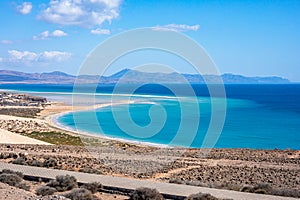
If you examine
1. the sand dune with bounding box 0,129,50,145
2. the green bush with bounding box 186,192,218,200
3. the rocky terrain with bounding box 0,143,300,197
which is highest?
the green bush with bounding box 186,192,218,200

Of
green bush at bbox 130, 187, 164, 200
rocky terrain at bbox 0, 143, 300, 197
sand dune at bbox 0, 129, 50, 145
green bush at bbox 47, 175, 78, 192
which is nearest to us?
green bush at bbox 130, 187, 164, 200

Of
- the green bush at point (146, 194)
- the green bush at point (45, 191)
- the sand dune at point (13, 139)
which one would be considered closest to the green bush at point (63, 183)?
the green bush at point (45, 191)

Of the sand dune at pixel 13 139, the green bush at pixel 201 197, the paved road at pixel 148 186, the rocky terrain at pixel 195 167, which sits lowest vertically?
the sand dune at pixel 13 139

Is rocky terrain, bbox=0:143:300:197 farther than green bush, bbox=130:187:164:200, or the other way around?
rocky terrain, bbox=0:143:300:197

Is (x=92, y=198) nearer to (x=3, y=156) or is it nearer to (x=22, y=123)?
(x=3, y=156)

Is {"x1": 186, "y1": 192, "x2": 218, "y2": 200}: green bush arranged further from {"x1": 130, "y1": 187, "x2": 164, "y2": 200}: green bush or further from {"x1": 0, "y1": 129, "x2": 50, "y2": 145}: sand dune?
{"x1": 0, "y1": 129, "x2": 50, "y2": 145}: sand dune

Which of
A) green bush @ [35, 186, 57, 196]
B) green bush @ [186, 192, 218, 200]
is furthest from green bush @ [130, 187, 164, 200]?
green bush @ [35, 186, 57, 196]

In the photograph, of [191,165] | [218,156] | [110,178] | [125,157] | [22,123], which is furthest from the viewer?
[22,123]

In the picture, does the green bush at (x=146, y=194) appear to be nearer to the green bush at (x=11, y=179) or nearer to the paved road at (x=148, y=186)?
the paved road at (x=148, y=186)

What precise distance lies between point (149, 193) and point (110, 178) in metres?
3.67

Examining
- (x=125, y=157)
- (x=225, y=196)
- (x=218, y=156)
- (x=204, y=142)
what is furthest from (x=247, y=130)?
(x=225, y=196)

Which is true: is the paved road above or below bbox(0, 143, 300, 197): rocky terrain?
above

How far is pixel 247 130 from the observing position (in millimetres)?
50594

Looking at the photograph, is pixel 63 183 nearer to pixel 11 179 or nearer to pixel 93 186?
pixel 93 186
